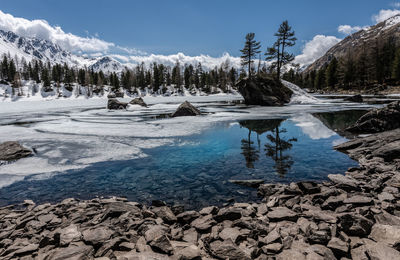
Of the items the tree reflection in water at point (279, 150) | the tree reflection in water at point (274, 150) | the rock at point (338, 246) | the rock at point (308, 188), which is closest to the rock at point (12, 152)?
the tree reflection in water at point (274, 150)

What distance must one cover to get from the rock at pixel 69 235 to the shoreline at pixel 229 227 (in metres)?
0.02

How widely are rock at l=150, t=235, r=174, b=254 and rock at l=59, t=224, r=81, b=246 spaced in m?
1.41

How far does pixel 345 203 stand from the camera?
16.0ft

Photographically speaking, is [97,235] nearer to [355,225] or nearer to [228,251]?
[228,251]

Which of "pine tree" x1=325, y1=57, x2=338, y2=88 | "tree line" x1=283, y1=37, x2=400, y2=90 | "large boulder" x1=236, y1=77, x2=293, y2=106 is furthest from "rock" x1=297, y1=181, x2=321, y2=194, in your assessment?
"pine tree" x1=325, y1=57, x2=338, y2=88

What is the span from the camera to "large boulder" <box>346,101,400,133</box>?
12.4 m

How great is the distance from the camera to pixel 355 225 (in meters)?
3.80

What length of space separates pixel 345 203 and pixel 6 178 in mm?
9972

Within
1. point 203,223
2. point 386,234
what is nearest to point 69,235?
point 203,223

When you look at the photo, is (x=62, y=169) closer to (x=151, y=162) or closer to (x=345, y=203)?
(x=151, y=162)

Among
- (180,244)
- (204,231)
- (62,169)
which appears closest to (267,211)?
(204,231)

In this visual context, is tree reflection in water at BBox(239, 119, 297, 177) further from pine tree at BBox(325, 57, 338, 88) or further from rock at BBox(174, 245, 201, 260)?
pine tree at BBox(325, 57, 338, 88)

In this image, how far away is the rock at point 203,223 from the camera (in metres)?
4.25

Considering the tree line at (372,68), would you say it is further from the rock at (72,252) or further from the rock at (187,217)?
the rock at (72,252)
